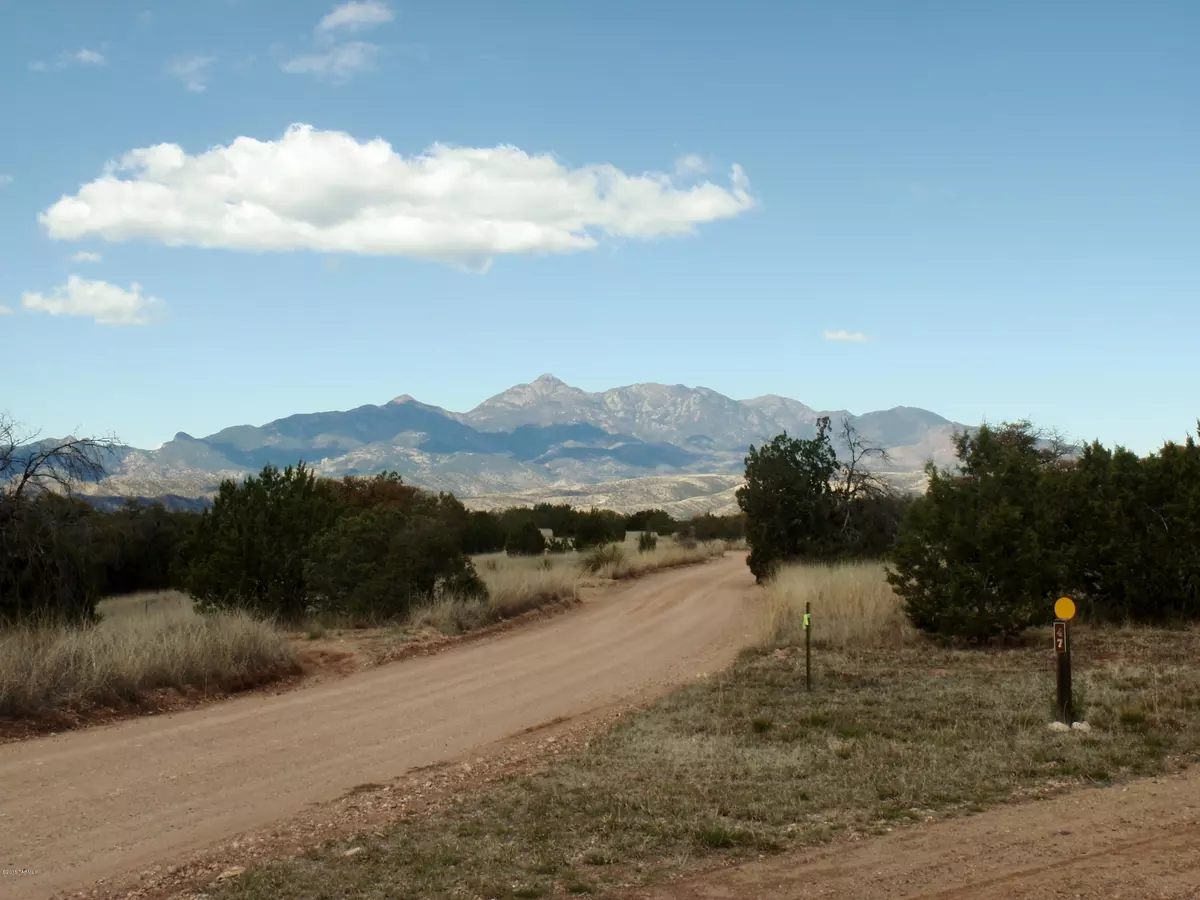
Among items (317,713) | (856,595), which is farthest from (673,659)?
(317,713)

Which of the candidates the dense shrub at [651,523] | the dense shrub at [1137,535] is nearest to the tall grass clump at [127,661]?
the dense shrub at [1137,535]

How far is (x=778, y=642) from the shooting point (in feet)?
60.0

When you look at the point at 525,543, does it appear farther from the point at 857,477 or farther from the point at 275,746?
the point at 275,746

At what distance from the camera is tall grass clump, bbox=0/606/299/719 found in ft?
40.9

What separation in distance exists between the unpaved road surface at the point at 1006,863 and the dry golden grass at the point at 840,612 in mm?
10056

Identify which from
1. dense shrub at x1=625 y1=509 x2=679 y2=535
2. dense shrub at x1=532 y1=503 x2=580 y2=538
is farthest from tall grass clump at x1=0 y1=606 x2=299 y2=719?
dense shrub at x1=625 y1=509 x2=679 y2=535

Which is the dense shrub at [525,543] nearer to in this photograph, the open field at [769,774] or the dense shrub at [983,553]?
the dense shrub at [983,553]

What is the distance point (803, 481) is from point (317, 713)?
Result: 22.2 metres

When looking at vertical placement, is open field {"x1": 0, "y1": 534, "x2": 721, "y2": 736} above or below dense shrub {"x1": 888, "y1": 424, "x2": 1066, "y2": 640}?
below

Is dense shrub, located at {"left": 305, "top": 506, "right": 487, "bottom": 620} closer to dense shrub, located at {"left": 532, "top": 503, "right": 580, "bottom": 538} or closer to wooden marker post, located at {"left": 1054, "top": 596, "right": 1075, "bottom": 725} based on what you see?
wooden marker post, located at {"left": 1054, "top": 596, "right": 1075, "bottom": 725}

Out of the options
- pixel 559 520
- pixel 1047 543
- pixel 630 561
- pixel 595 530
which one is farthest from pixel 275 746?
pixel 559 520

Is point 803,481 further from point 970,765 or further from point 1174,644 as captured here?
point 970,765

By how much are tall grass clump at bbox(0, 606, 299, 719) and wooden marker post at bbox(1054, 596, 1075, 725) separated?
35.2 ft

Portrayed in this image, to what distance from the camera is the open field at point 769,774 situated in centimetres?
682
